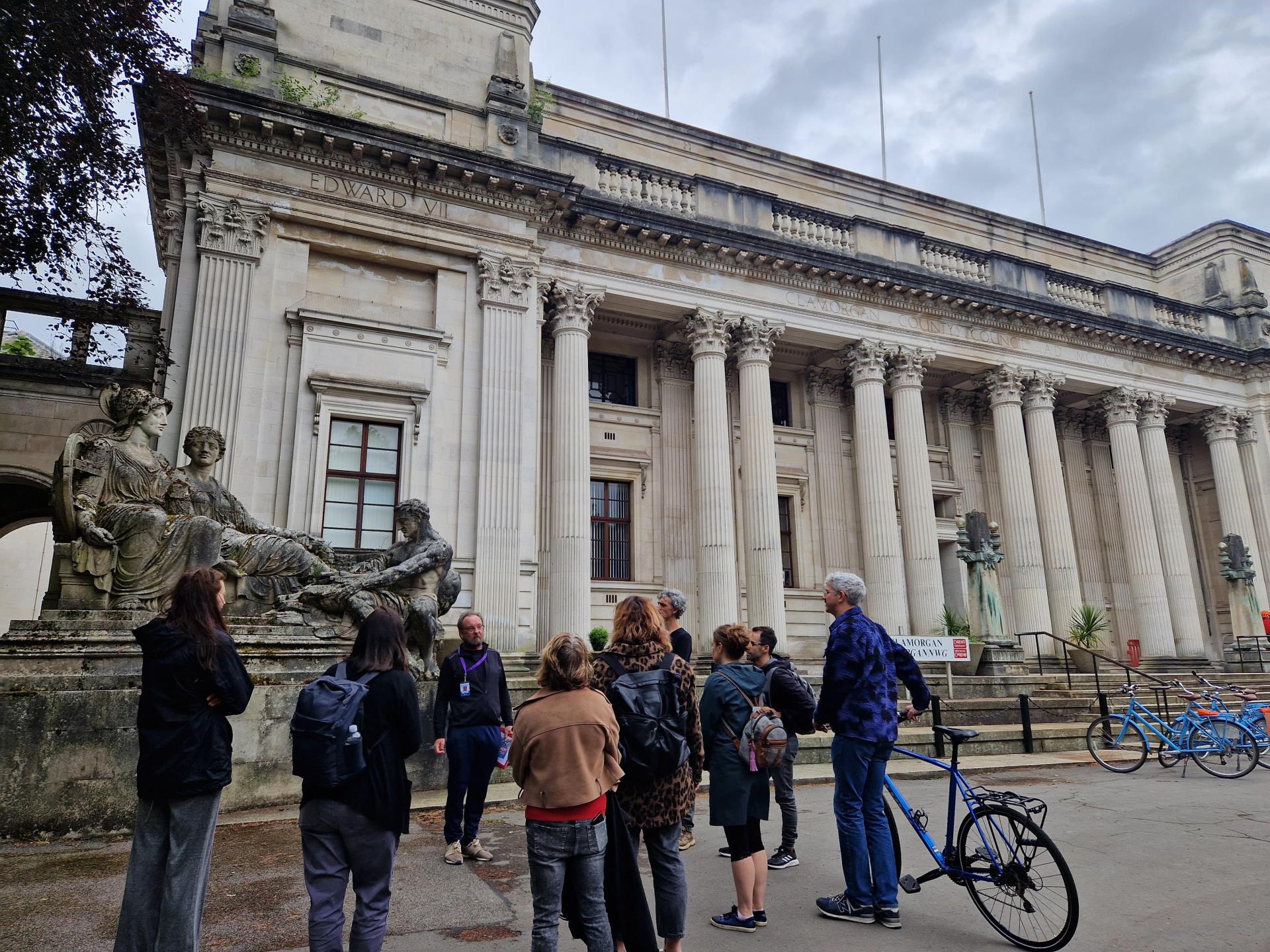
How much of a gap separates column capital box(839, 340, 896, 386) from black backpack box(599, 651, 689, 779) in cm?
1758

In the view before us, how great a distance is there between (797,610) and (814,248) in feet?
29.5

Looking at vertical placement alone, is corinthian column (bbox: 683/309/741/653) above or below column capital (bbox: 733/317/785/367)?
below

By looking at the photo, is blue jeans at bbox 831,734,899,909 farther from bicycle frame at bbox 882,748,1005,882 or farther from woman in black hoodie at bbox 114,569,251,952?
woman in black hoodie at bbox 114,569,251,952

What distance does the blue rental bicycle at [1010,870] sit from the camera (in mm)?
4168

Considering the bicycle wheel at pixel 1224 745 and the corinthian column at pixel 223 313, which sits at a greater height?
the corinthian column at pixel 223 313

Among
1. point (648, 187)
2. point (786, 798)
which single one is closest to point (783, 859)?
point (786, 798)

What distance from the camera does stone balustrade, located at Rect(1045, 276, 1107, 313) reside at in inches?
917

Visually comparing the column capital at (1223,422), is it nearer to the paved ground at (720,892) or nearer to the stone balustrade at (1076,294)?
the stone balustrade at (1076,294)

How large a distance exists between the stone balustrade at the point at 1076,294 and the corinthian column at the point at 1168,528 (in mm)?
3041

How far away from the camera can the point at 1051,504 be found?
21781 mm

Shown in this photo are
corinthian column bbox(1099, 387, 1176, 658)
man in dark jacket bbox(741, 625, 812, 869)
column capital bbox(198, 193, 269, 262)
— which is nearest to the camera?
man in dark jacket bbox(741, 625, 812, 869)

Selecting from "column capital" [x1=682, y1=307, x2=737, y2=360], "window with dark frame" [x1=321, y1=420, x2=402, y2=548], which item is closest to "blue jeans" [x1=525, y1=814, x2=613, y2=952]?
"window with dark frame" [x1=321, y1=420, x2=402, y2=548]

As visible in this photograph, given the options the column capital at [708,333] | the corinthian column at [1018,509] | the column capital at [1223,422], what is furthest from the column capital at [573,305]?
the column capital at [1223,422]

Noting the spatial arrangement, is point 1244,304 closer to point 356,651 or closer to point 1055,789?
point 1055,789
